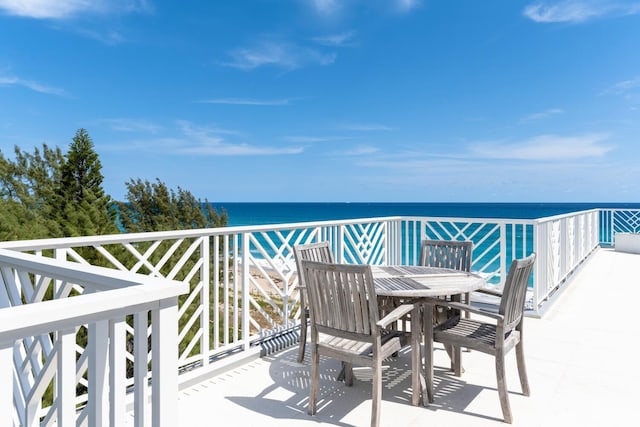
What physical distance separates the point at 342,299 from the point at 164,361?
145 centimetres

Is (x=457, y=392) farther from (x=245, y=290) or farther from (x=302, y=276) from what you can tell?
(x=245, y=290)

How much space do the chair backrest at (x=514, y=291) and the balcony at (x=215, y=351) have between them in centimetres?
56

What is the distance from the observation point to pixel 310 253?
11.2ft

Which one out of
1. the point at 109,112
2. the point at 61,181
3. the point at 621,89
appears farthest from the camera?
the point at 109,112

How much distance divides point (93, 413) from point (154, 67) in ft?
89.6

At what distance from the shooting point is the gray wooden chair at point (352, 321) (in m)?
2.24

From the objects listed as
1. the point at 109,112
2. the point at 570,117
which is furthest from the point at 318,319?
the point at 109,112

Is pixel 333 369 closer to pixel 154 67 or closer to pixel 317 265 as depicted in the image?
pixel 317 265

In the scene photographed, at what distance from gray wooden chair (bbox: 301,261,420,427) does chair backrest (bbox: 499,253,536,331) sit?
504 millimetres

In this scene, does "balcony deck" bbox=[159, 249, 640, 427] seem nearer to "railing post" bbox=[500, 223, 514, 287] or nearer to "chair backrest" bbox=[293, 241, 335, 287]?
"chair backrest" bbox=[293, 241, 335, 287]

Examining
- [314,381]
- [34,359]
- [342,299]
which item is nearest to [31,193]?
[314,381]

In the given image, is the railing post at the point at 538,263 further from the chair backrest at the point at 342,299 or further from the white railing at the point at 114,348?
the white railing at the point at 114,348

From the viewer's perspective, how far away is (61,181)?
1764 centimetres

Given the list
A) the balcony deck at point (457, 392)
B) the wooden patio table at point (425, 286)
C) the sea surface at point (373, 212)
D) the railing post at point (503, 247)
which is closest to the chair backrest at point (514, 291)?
the wooden patio table at point (425, 286)
